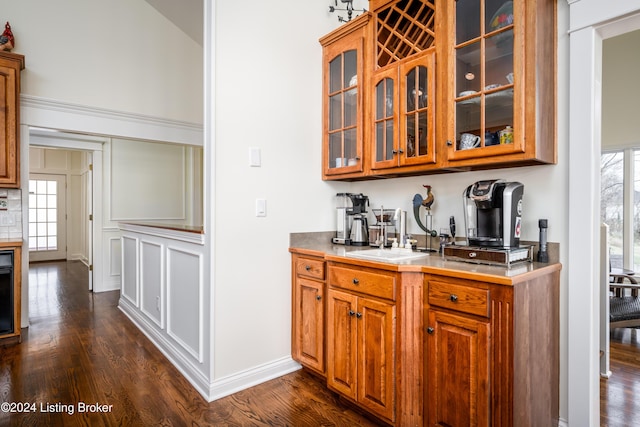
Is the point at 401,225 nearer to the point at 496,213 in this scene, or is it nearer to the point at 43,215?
the point at 496,213

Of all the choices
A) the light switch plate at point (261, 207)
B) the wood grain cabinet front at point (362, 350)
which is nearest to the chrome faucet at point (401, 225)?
the wood grain cabinet front at point (362, 350)

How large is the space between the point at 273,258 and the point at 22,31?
3.81 m

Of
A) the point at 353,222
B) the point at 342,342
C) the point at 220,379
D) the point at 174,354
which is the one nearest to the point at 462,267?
the point at 342,342

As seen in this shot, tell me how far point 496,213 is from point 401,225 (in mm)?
647

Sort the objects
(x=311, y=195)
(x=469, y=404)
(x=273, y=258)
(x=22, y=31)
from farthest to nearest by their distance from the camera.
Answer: (x=22, y=31) → (x=311, y=195) → (x=273, y=258) → (x=469, y=404)

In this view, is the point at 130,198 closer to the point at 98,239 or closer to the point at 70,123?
the point at 98,239

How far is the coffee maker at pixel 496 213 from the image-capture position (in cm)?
167

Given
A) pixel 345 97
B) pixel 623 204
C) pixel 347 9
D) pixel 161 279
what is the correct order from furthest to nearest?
pixel 623 204, pixel 161 279, pixel 347 9, pixel 345 97

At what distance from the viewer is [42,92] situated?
3.68 meters

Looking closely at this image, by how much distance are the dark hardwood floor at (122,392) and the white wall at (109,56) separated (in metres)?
2.72

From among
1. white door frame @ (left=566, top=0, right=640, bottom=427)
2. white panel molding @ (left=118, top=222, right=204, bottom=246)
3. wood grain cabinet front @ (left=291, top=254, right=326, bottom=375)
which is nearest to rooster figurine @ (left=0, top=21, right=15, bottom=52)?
white panel molding @ (left=118, top=222, right=204, bottom=246)

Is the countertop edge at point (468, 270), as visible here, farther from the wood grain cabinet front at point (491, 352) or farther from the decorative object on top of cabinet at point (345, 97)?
the decorative object on top of cabinet at point (345, 97)

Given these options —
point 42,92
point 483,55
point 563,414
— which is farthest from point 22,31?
point 563,414

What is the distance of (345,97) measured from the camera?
8.34ft
